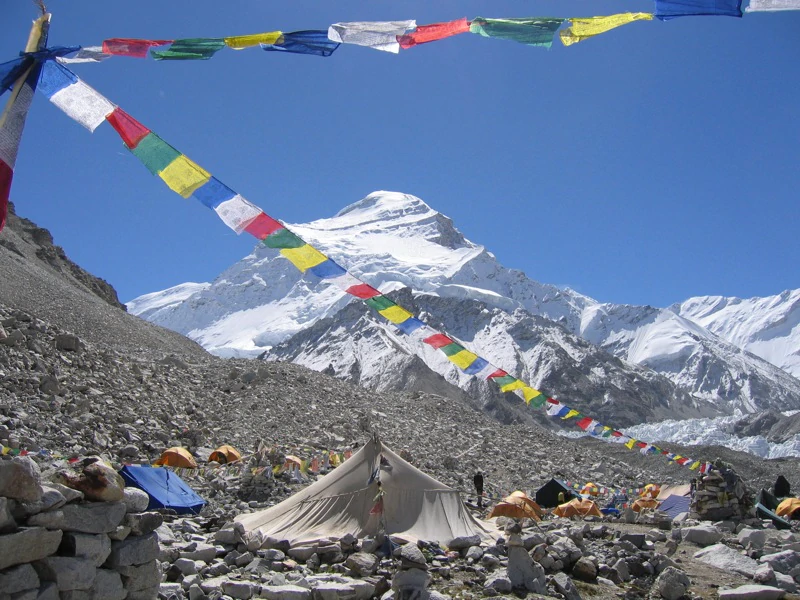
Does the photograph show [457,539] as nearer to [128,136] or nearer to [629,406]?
[128,136]

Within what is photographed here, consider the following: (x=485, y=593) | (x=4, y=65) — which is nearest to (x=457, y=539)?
(x=485, y=593)

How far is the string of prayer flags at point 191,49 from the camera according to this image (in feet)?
27.1

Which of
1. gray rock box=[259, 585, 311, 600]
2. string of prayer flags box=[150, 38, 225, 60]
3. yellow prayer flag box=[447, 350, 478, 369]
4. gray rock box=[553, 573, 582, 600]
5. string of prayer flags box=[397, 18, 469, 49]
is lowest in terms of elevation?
gray rock box=[259, 585, 311, 600]

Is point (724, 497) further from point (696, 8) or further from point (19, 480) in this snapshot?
point (19, 480)

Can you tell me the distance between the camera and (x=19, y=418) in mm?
20500

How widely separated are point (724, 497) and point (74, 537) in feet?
47.1

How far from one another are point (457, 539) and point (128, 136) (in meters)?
8.19

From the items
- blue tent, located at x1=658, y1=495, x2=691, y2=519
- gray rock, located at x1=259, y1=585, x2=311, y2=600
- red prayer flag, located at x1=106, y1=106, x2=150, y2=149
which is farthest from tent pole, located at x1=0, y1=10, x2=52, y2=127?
blue tent, located at x1=658, y1=495, x2=691, y2=519

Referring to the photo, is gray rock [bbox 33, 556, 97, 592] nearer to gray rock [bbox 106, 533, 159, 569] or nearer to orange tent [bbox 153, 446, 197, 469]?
gray rock [bbox 106, 533, 159, 569]

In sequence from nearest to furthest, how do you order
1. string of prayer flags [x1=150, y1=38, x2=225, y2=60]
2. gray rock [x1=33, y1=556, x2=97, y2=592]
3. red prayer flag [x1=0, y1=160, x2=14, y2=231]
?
gray rock [x1=33, y1=556, x2=97, y2=592]
red prayer flag [x1=0, y1=160, x2=14, y2=231]
string of prayer flags [x1=150, y1=38, x2=225, y2=60]

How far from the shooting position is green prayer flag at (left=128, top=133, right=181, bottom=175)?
831 cm

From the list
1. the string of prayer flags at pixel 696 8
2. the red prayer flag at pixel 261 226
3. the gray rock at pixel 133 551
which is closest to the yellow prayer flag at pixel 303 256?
the red prayer flag at pixel 261 226

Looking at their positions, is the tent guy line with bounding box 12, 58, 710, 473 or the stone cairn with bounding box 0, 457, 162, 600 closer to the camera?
the stone cairn with bounding box 0, 457, 162, 600

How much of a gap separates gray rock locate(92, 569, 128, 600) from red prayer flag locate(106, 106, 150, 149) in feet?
16.2
